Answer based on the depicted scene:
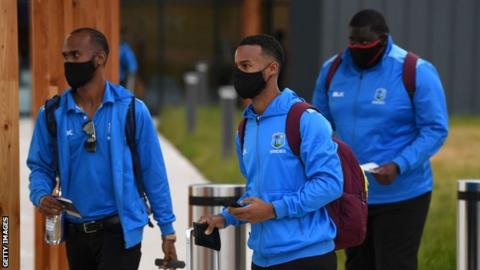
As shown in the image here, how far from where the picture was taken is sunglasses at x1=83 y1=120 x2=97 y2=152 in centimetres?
542

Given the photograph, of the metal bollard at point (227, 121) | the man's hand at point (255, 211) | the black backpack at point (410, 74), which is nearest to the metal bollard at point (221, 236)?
the black backpack at point (410, 74)

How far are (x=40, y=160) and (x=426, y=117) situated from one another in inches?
93.6

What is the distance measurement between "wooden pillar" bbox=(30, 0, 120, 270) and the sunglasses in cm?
162

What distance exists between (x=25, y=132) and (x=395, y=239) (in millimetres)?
16095

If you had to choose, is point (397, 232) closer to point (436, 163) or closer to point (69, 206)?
point (69, 206)

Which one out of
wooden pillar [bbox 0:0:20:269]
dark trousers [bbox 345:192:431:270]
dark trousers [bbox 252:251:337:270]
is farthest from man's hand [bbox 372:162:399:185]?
wooden pillar [bbox 0:0:20:269]

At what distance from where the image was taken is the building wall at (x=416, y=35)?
2188 centimetres

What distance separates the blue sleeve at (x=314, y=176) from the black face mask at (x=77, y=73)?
1179 mm

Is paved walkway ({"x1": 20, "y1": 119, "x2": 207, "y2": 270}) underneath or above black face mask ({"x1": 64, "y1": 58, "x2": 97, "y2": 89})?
underneath

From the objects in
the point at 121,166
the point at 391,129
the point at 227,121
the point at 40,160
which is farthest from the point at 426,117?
the point at 227,121

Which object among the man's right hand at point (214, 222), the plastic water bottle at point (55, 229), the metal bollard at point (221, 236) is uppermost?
the man's right hand at point (214, 222)

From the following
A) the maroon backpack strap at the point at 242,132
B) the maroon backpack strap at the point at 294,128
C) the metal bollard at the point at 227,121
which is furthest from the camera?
the metal bollard at the point at 227,121

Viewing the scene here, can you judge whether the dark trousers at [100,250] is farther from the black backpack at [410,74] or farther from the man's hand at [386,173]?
the black backpack at [410,74]

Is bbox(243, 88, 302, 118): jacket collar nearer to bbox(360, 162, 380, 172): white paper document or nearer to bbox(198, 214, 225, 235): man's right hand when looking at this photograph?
bbox(198, 214, 225, 235): man's right hand
